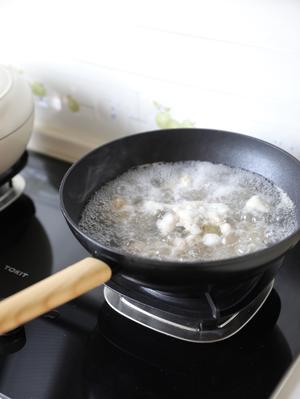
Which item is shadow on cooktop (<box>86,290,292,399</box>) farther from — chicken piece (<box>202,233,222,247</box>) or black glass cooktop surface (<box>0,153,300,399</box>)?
chicken piece (<box>202,233,222,247</box>)

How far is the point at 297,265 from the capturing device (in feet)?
2.95

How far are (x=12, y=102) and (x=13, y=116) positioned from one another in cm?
2

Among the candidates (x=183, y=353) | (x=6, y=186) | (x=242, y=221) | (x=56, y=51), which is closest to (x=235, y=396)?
(x=183, y=353)

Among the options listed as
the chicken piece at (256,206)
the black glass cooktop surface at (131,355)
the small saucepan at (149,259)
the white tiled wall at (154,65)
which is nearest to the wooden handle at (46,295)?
the small saucepan at (149,259)

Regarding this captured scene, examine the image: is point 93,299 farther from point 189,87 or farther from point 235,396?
point 189,87

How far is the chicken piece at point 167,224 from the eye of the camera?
0.80m

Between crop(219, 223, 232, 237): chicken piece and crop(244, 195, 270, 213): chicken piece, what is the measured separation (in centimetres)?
6

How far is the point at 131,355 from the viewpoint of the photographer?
0.76 m

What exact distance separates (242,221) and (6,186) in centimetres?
50

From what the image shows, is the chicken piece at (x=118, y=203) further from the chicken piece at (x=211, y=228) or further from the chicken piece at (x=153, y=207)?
the chicken piece at (x=211, y=228)

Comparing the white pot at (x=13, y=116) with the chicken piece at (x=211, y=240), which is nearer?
the chicken piece at (x=211, y=240)

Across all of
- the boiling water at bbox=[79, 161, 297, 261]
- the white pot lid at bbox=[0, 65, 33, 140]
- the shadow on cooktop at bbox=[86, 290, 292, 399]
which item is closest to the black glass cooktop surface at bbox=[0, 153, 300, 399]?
the shadow on cooktop at bbox=[86, 290, 292, 399]

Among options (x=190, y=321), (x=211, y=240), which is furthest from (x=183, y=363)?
(x=211, y=240)

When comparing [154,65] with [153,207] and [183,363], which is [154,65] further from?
[183,363]
